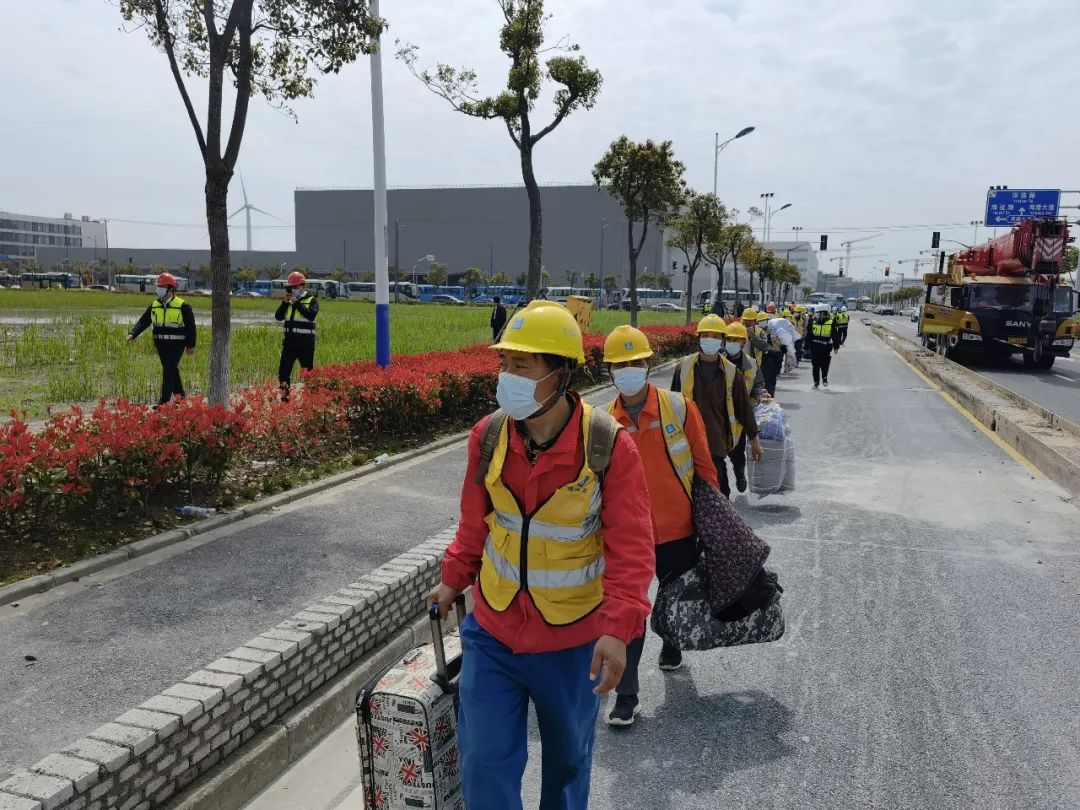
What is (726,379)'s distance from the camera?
18.2 ft

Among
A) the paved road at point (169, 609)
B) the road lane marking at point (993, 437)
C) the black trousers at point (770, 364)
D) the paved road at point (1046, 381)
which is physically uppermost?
the black trousers at point (770, 364)

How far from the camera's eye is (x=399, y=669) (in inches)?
102

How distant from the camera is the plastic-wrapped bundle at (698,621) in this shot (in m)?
3.81

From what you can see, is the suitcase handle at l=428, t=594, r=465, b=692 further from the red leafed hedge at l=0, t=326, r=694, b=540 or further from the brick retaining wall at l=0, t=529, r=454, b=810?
the red leafed hedge at l=0, t=326, r=694, b=540

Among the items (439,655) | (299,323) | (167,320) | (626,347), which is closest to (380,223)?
(299,323)

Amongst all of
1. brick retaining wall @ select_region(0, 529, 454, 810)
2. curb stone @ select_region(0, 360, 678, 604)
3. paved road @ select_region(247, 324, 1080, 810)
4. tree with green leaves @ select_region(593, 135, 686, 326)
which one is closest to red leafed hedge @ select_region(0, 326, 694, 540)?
curb stone @ select_region(0, 360, 678, 604)

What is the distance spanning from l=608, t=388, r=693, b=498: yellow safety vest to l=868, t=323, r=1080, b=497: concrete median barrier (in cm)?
625

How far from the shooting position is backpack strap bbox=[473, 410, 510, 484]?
2537mm

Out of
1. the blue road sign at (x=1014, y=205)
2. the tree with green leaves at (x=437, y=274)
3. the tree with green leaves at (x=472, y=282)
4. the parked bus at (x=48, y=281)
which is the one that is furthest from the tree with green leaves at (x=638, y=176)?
the parked bus at (x=48, y=281)

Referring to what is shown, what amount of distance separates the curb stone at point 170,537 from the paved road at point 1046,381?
11.9 m

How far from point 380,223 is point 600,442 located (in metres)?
10.4

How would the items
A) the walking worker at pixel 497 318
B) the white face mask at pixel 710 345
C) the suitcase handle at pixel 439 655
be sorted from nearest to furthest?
the suitcase handle at pixel 439 655 → the white face mask at pixel 710 345 → the walking worker at pixel 497 318

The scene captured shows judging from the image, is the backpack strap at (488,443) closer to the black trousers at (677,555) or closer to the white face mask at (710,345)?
the black trousers at (677,555)

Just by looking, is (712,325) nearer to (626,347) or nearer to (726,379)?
(726,379)
